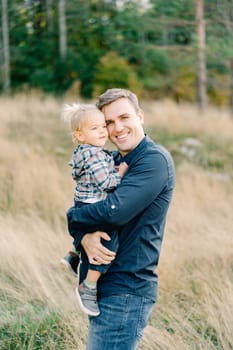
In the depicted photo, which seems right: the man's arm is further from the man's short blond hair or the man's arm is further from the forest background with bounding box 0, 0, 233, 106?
the forest background with bounding box 0, 0, 233, 106

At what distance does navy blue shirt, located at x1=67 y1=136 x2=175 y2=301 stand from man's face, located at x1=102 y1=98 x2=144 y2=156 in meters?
0.05

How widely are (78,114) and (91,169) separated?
265mm

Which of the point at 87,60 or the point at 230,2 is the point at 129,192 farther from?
the point at 87,60

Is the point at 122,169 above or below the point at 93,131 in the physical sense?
below

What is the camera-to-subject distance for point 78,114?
2.38 metres

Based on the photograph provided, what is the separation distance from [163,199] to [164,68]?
23.2 meters

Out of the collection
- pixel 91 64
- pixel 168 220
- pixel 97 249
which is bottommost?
pixel 91 64

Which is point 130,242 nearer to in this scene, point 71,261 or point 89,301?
point 89,301

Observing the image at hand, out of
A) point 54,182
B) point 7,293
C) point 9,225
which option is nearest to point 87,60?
point 54,182

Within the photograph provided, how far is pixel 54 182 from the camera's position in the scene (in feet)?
22.9

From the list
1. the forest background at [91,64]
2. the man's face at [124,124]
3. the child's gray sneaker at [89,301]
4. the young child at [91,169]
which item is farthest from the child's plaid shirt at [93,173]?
the forest background at [91,64]

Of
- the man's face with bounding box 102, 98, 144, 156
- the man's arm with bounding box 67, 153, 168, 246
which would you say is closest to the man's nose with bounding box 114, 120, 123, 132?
the man's face with bounding box 102, 98, 144, 156

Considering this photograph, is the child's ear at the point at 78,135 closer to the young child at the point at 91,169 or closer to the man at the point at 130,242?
the young child at the point at 91,169

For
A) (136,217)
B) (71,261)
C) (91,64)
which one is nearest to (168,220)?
(71,261)
